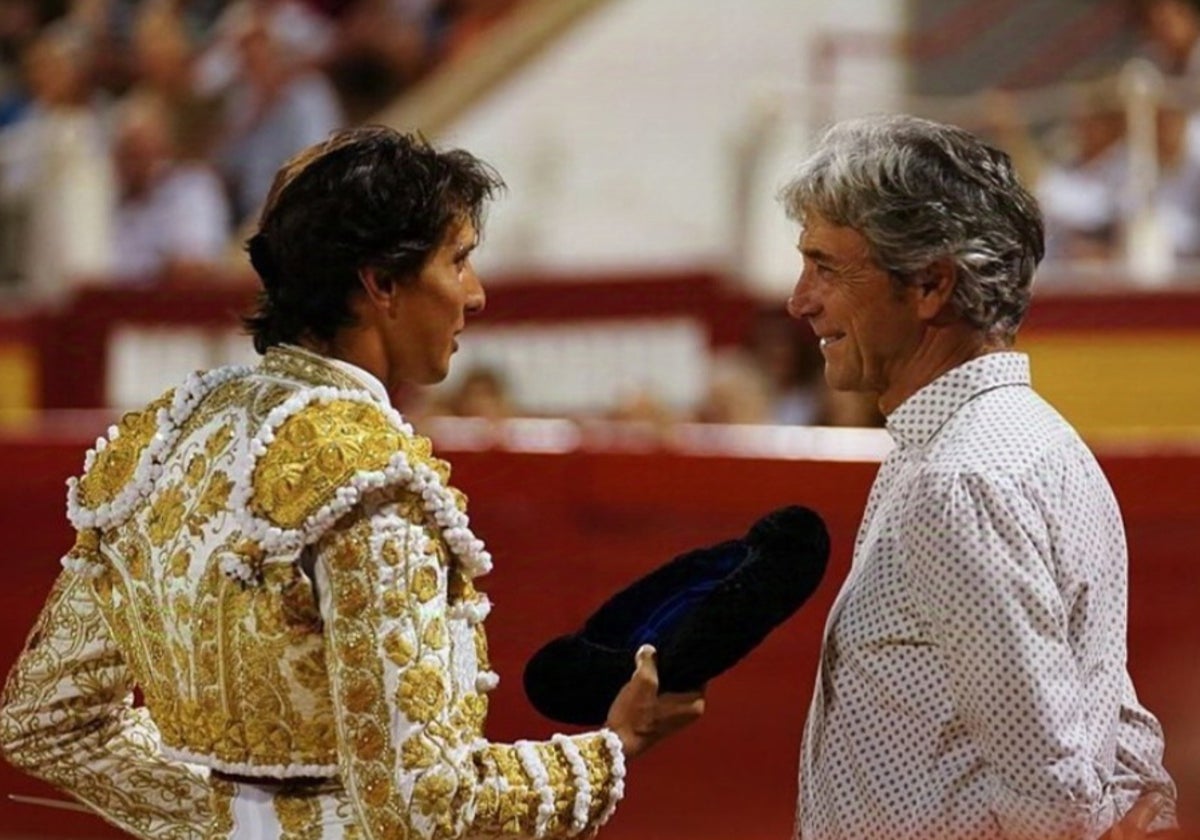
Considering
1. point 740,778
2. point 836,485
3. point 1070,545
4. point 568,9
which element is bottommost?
A: point 740,778

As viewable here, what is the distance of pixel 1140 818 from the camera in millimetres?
2381

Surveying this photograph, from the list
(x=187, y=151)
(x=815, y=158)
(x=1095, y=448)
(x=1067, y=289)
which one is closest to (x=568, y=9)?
(x=187, y=151)

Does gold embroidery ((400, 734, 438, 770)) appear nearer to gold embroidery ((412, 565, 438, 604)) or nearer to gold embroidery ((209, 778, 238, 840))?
gold embroidery ((412, 565, 438, 604))

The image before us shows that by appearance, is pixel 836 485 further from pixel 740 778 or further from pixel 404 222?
pixel 404 222

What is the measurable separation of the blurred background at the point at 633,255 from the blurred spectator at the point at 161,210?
0.02 metres

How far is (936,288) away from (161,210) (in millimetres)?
8595

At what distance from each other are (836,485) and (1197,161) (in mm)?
3210

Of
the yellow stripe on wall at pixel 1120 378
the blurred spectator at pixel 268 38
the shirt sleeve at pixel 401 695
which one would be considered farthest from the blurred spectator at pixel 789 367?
the shirt sleeve at pixel 401 695

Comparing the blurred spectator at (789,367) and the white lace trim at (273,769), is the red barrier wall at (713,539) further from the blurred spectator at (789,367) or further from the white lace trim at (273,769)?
the white lace trim at (273,769)

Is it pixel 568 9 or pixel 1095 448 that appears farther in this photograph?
pixel 568 9

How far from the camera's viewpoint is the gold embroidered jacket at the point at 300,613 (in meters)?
2.16

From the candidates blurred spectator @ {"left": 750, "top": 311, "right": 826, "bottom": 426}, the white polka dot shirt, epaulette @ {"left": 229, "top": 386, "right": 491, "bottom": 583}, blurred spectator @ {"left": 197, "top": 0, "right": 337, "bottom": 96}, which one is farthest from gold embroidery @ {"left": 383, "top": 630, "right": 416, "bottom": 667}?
blurred spectator @ {"left": 197, "top": 0, "right": 337, "bottom": 96}

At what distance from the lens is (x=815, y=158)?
93.5 inches

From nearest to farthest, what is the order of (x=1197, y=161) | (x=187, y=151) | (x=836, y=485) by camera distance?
(x=836, y=485) → (x=1197, y=161) → (x=187, y=151)
